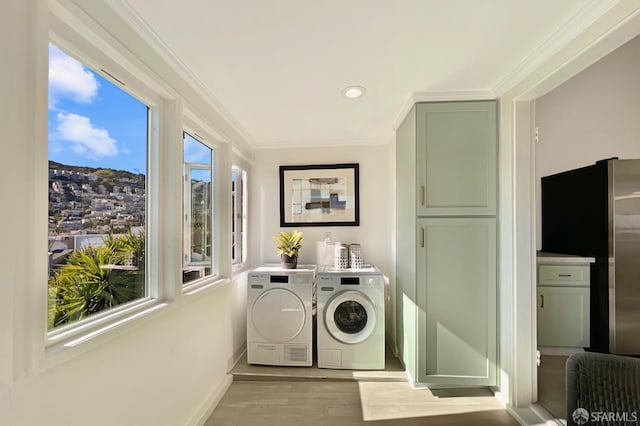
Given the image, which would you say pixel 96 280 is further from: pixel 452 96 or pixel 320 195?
pixel 452 96

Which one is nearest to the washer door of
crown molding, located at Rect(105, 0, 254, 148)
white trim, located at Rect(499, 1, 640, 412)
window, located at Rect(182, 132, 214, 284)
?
white trim, located at Rect(499, 1, 640, 412)

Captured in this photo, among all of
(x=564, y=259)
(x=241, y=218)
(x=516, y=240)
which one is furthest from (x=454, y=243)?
(x=241, y=218)

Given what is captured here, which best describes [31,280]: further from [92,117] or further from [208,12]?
[208,12]

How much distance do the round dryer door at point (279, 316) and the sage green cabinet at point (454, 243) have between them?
1059mm

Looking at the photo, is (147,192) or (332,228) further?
(332,228)

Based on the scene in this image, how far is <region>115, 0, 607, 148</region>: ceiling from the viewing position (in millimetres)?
1243

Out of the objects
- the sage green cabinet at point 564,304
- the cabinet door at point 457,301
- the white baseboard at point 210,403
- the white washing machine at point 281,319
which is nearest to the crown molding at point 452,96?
the cabinet door at point 457,301

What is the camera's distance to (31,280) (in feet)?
2.81

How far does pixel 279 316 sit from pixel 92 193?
187cm

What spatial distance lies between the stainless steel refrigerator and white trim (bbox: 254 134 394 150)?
1881 millimetres

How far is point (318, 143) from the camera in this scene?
3.30 meters

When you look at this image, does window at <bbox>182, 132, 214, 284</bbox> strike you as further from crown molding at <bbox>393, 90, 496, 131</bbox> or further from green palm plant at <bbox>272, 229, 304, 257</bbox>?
crown molding at <bbox>393, 90, 496, 131</bbox>

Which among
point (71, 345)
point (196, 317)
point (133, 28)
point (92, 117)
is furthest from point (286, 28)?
point (196, 317)

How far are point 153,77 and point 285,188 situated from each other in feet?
6.57
